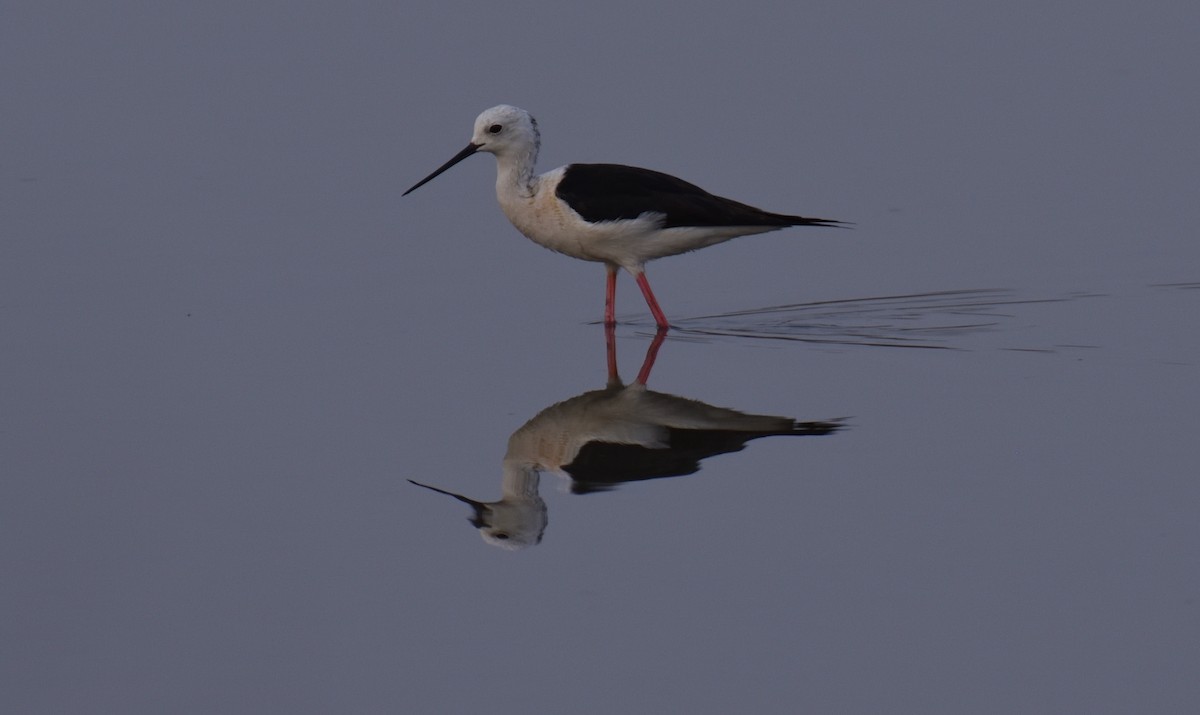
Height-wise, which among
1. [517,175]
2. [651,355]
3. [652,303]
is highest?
[517,175]

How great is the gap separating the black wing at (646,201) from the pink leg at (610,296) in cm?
57

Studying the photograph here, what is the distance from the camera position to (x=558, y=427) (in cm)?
749

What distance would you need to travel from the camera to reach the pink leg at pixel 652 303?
30.7 ft

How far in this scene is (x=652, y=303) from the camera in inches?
369

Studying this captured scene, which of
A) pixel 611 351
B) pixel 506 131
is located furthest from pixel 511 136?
pixel 611 351

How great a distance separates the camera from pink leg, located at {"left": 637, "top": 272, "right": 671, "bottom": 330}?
30.7 ft

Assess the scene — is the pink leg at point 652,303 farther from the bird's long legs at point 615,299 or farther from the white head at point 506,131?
the white head at point 506,131

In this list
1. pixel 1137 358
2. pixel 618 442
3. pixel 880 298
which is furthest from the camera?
pixel 880 298

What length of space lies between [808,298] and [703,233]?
77cm

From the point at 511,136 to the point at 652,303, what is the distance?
1.16m

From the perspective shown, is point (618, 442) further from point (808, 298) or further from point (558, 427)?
point (808, 298)

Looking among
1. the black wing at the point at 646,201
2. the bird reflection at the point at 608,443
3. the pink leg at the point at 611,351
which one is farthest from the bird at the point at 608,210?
the bird reflection at the point at 608,443

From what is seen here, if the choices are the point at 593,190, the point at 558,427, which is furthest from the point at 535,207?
the point at 558,427

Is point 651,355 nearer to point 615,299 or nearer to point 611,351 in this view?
point 611,351
